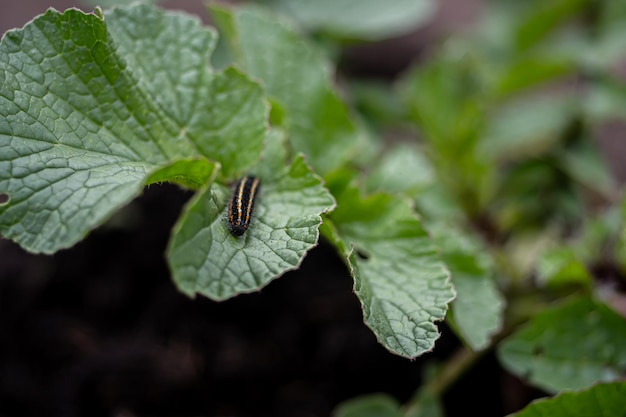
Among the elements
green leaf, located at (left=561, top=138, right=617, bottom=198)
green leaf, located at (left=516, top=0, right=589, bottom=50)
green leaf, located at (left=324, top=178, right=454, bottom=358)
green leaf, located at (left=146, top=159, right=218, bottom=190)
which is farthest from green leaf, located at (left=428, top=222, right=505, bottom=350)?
green leaf, located at (left=516, top=0, right=589, bottom=50)

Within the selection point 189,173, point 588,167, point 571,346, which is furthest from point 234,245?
point 588,167

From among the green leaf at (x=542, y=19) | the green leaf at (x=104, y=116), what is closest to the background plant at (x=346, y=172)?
the green leaf at (x=104, y=116)

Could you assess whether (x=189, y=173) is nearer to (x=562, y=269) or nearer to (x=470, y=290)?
(x=470, y=290)

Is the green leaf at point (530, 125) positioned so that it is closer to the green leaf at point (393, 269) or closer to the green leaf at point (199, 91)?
the green leaf at point (393, 269)

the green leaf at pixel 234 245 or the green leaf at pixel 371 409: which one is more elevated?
the green leaf at pixel 234 245

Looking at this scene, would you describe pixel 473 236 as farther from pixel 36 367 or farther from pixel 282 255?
pixel 36 367
